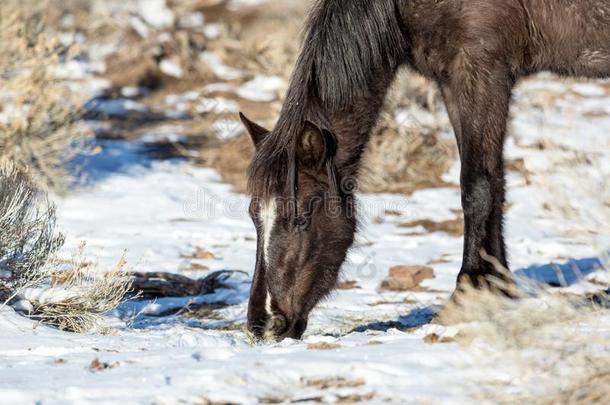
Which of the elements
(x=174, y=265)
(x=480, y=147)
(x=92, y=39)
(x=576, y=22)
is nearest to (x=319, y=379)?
(x=480, y=147)

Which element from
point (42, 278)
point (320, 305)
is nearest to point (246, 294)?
point (320, 305)

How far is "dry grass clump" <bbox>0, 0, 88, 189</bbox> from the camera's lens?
8391mm

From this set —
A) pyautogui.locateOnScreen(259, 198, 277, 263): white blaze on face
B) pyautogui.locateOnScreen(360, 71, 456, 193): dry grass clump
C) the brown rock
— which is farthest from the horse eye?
pyautogui.locateOnScreen(360, 71, 456, 193): dry grass clump

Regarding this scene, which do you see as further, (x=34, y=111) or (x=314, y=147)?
(x=34, y=111)

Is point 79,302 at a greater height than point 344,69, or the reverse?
point 344,69

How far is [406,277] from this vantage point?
646 centimetres

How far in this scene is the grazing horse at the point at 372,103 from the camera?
4.65 m

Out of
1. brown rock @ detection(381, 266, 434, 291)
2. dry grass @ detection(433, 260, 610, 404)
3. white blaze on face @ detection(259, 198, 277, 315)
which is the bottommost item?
brown rock @ detection(381, 266, 434, 291)

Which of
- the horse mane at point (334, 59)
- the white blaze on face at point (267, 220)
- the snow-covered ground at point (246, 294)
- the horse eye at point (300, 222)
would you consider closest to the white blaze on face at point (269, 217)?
the white blaze on face at point (267, 220)

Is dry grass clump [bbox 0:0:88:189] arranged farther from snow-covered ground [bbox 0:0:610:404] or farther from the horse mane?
the horse mane

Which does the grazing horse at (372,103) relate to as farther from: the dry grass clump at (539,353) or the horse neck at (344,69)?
the dry grass clump at (539,353)

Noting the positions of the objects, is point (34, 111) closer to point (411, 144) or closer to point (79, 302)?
point (411, 144)

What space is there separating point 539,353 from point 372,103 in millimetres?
2235

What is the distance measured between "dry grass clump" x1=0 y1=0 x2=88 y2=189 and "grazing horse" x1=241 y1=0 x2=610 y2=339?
417 centimetres
